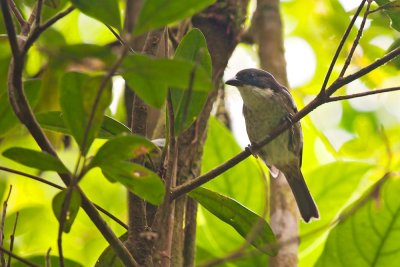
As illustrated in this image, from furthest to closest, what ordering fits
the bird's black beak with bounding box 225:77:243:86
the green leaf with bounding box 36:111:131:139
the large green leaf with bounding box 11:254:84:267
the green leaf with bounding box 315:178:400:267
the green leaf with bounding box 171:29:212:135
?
1. the bird's black beak with bounding box 225:77:243:86
2. the green leaf with bounding box 315:178:400:267
3. the large green leaf with bounding box 11:254:84:267
4. the green leaf with bounding box 36:111:131:139
5. the green leaf with bounding box 171:29:212:135

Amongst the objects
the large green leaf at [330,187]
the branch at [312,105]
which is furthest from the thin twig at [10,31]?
the large green leaf at [330,187]

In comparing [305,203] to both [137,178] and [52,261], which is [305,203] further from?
[137,178]

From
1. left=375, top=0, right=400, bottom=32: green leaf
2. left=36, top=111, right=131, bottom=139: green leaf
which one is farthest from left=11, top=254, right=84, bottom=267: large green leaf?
left=375, top=0, right=400, bottom=32: green leaf

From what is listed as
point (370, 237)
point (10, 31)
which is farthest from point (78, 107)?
point (370, 237)

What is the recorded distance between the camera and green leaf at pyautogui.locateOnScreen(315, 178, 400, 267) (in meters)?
2.42

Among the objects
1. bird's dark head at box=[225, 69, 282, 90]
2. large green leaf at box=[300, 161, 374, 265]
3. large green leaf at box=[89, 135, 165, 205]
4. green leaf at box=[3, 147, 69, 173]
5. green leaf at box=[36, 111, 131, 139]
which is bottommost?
large green leaf at box=[89, 135, 165, 205]

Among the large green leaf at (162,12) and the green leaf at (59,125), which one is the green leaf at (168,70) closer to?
the large green leaf at (162,12)

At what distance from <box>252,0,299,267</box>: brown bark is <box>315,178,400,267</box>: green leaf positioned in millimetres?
160

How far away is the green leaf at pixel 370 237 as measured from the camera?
2.42 meters

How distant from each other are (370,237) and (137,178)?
128 centimetres

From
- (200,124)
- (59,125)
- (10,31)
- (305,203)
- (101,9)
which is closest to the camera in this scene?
(10,31)

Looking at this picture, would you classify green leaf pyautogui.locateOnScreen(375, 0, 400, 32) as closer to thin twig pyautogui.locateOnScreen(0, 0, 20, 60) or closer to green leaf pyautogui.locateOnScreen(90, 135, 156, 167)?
green leaf pyautogui.locateOnScreen(90, 135, 156, 167)

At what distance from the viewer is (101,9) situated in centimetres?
133

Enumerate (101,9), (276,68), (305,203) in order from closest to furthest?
(101,9)
(305,203)
(276,68)
